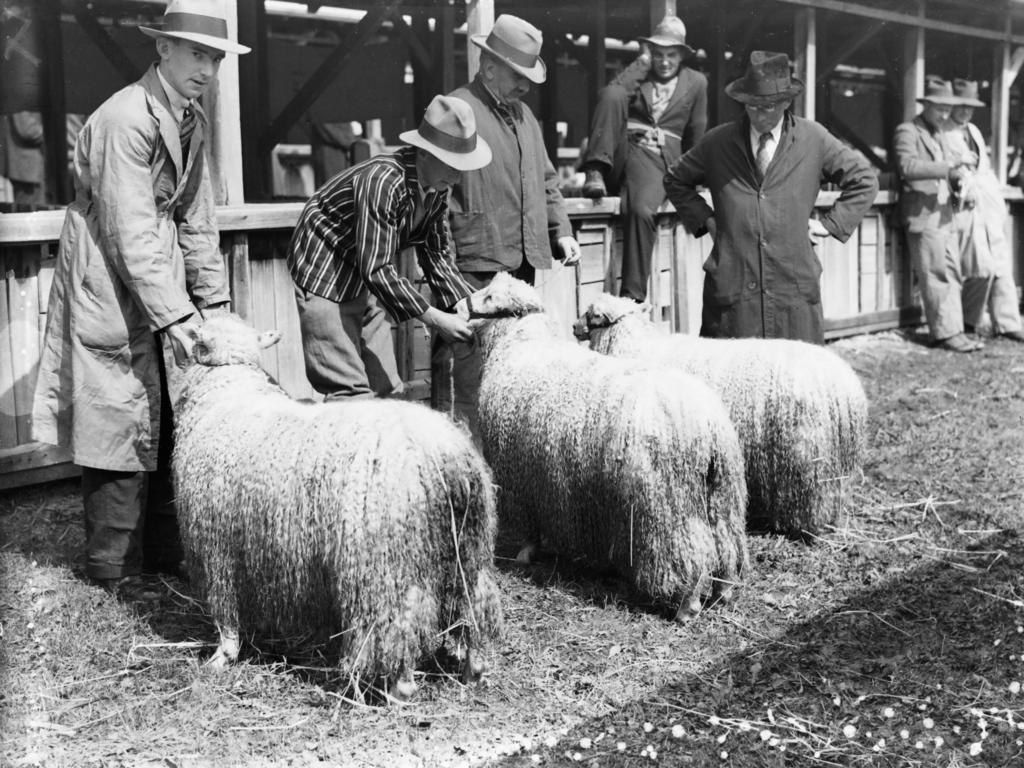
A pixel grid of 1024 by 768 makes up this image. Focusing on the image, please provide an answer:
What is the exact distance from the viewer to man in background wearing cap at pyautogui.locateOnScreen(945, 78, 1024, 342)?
40.2 feet

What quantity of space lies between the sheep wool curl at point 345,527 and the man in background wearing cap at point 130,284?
25.7 inches

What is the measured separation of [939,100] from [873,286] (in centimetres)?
203

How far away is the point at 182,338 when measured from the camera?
477cm

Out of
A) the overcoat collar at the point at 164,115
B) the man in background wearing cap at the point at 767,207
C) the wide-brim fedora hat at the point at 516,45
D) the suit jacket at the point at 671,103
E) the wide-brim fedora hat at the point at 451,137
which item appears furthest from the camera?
the suit jacket at the point at 671,103

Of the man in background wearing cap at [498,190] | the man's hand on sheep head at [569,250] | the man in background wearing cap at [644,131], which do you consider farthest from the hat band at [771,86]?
the man in background wearing cap at [644,131]

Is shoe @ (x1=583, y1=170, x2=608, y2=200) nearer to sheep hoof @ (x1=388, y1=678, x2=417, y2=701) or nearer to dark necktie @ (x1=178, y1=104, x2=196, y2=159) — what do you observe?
dark necktie @ (x1=178, y1=104, x2=196, y2=159)

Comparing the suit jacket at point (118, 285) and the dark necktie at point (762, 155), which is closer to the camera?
the suit jacket at point (118, 285)

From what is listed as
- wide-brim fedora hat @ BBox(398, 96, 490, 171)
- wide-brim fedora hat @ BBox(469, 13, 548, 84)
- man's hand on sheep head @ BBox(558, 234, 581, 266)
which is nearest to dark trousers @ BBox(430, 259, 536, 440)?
man's hand on sheep head @ BBox(558, 234, 581, 266)

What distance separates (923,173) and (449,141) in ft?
26.8

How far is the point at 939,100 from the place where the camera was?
11938mm

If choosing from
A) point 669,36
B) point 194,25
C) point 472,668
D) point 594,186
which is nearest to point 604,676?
point 472,668

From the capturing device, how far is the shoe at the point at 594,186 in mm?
9328

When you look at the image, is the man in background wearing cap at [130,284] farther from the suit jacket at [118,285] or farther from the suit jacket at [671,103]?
the suit jacket at [671,103]

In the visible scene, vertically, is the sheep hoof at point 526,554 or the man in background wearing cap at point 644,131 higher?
the man in background wearing cap at point 644,131
